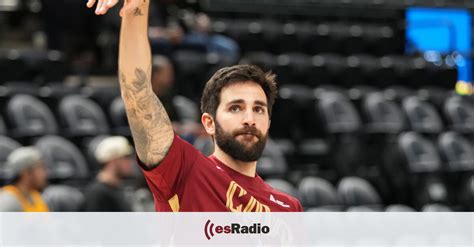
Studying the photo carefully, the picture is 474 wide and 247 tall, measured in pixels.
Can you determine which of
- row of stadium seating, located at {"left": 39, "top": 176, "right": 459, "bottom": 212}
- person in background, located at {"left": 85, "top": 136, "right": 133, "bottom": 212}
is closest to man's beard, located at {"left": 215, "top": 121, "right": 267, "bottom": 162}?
person in background, located at {"left": 85, "top": 136, "right": 133, "bottom": 212}

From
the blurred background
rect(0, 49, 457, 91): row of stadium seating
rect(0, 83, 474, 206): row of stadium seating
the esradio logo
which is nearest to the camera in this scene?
the esradio logo

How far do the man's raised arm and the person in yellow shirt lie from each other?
4.16 metres

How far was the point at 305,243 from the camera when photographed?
3488 millimetres

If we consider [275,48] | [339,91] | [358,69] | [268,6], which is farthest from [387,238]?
[268,6]

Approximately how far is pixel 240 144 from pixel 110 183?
418 centimetres

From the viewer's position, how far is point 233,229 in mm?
3291

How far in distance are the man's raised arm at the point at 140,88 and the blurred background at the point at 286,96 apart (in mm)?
4364

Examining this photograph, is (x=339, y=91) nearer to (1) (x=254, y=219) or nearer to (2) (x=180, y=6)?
(2) (x=180, y=6)

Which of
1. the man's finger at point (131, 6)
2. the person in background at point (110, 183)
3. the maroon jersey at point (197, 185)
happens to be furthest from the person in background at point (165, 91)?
the man's finger at point (131, 6)

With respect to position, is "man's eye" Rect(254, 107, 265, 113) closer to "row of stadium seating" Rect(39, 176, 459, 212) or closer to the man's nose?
the man's nose

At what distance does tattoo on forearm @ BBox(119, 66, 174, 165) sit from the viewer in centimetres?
317

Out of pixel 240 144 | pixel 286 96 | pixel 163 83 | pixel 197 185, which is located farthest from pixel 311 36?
pixel 197 185

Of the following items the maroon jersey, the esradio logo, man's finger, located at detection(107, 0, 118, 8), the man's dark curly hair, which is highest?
man's finger, located at detection(107, 0, 118, 8)

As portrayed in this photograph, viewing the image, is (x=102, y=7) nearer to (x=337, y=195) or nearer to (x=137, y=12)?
(x=137, y=12)
